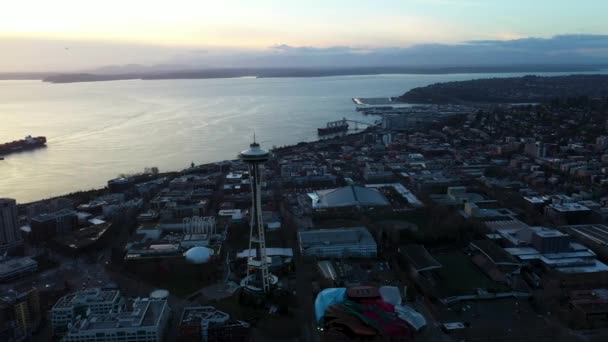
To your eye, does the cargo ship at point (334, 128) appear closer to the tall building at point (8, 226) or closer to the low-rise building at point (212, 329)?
the tall building at point (8, 226)

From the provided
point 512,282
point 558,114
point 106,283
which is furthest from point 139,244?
point 558,114

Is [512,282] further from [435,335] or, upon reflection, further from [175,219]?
[175,219]

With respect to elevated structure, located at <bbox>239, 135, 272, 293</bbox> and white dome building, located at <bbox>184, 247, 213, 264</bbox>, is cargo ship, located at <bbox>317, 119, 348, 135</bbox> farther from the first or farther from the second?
elevated structure, located at <bbox>239, 135, 272, 293</bbox>

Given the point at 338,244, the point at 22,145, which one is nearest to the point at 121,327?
the point at 338,244

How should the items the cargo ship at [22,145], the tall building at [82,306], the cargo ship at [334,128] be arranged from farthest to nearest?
the cargo ship at [334,128]
the cargo ship at [22,145]
the tall building at [82,306]

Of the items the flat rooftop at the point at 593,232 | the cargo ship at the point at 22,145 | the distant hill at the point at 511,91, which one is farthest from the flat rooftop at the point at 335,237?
the distant hill at the point at 511,91

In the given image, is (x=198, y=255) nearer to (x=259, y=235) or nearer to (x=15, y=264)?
(x=259, y=235)
